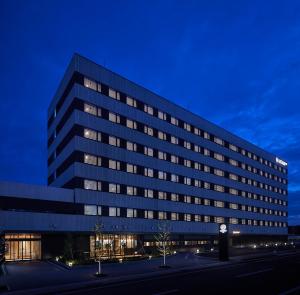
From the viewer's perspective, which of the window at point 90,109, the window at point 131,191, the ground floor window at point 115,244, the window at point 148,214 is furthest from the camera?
the window at point 148,214

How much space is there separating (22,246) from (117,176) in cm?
1676

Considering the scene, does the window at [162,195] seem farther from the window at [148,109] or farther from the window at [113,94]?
the window at [113,94]

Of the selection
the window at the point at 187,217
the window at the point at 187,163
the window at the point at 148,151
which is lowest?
the window at the point at 187,217

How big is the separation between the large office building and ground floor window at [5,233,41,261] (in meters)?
0.12

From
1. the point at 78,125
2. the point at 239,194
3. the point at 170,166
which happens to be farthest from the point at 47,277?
the point at 239,194

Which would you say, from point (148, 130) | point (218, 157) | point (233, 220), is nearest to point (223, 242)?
point (148, 130)

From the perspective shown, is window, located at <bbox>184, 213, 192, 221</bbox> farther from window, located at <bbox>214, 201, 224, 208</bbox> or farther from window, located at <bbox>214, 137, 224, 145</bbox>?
window, located at <bbox>214, 137, 224, 145</bbox>

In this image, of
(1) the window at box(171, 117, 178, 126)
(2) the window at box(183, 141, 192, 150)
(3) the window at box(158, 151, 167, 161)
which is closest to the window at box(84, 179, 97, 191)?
(3) the window at box(158, 151, 167, 161)

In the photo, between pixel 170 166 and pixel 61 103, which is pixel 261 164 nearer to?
pixel 170 166

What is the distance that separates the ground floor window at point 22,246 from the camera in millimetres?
51906

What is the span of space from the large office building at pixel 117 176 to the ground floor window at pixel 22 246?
122 millimetres

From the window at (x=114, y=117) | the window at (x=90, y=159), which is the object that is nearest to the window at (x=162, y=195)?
the window at (x=114, y=117)

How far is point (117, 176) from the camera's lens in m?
62.0

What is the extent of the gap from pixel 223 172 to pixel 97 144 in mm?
42314
